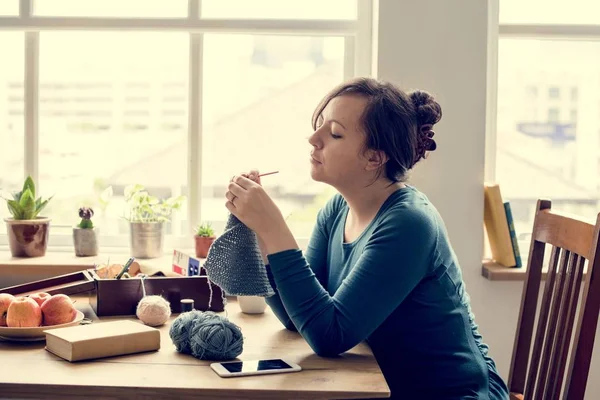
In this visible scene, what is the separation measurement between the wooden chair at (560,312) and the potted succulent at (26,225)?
1.59 m

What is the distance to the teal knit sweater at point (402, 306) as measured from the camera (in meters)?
1.55

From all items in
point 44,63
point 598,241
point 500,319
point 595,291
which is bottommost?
point 500,319

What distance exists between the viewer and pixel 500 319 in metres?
2.63

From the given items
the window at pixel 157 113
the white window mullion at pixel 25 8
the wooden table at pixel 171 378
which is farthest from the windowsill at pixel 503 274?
the white window mullion at pixel 25 8

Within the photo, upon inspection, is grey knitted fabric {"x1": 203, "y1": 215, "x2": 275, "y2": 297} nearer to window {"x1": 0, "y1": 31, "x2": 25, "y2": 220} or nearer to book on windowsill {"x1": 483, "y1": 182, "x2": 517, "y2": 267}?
book on windowsill {"x1": 483, "y1": 182, "x2": 517, "y2": 267}

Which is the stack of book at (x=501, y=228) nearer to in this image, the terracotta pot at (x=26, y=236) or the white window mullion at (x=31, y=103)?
the terracotta pot at (x=26, y=236)

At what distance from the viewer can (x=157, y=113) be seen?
2840mm

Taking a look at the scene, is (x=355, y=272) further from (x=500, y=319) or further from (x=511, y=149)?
(x=511, y=149)

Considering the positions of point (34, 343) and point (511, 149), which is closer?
point (34, 343)

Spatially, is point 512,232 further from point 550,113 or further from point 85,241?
point 85,241

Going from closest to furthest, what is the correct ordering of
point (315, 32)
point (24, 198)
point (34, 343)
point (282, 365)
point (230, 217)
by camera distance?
point (282, 365) < point (34, 343) < point (230, 217) < point (24, 198) < point (315, 32)

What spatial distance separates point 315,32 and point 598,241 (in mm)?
1509

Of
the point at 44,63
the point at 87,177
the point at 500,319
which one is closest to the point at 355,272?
the point at 500,319

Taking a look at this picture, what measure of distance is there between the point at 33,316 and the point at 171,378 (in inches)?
16.1
